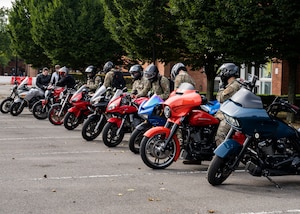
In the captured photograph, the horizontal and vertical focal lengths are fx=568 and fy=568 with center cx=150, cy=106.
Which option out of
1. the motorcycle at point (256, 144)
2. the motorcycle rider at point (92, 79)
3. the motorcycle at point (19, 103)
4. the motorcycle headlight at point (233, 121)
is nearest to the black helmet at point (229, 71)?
the motorcycle at point (256, 144)

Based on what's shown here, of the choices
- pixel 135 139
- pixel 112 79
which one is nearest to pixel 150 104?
pixel 135 139

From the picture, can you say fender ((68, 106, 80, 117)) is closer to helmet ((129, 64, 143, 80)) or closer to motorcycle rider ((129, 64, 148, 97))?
motorcycle rider ((129, 64, 148, 97))

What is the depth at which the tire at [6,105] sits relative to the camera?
68.4 ft

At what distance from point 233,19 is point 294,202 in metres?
9.80

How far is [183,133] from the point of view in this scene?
8.96 m

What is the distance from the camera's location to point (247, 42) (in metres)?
16.6

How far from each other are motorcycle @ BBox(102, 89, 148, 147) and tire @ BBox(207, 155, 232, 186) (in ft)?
13.0

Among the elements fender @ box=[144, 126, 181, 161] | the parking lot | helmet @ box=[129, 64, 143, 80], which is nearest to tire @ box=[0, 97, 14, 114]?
helmet @ box=[129, 64, 143, 80]

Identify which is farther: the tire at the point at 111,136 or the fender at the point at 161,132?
the tire at the point at 111,136

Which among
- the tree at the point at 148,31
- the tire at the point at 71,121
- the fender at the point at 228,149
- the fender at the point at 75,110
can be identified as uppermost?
the tree at the point at 148,31

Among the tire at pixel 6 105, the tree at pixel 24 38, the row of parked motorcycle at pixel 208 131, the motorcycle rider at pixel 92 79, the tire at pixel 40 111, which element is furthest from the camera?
the tree at pixel 24 38

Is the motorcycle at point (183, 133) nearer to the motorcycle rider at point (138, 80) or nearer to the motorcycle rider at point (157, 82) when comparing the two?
the motorcycle rider at point (157, 82)

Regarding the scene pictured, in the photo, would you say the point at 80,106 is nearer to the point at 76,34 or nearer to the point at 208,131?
the point at 208,131

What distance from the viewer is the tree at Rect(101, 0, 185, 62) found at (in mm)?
21859
